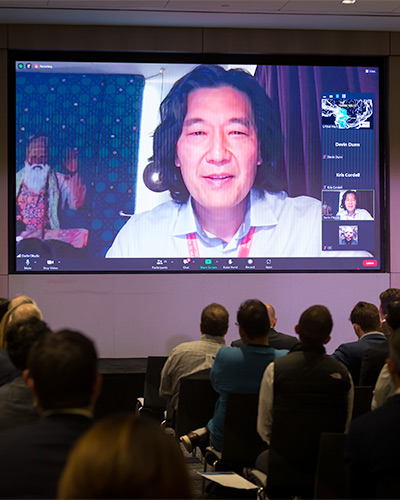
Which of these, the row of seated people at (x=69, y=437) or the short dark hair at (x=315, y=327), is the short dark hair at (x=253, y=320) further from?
the row of seated people at (x=69, y=437)

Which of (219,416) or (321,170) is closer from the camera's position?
(219,416)

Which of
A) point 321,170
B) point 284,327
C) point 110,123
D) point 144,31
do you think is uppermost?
point 144,31

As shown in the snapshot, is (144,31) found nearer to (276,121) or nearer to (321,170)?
(276,121)

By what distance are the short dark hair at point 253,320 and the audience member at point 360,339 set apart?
0.80m

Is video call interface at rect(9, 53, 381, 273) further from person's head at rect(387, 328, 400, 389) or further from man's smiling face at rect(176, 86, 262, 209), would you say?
person's head at rect(387, 328, 400, 389)

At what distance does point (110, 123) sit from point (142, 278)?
1.57m

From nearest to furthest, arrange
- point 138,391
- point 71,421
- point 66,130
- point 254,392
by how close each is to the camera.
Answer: point 71,421 < point 254,392 < point 138,391 < point 66,130

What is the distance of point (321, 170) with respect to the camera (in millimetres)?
7355

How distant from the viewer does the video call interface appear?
23.2 feet

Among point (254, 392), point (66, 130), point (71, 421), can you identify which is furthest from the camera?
point (66, 130)

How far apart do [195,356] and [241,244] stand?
3.13m

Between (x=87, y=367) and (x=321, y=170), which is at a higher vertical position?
(x=321, y=170)

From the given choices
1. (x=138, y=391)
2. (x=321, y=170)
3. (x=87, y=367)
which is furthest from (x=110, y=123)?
(x=87, y=367)

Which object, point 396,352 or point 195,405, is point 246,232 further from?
point 396,352
